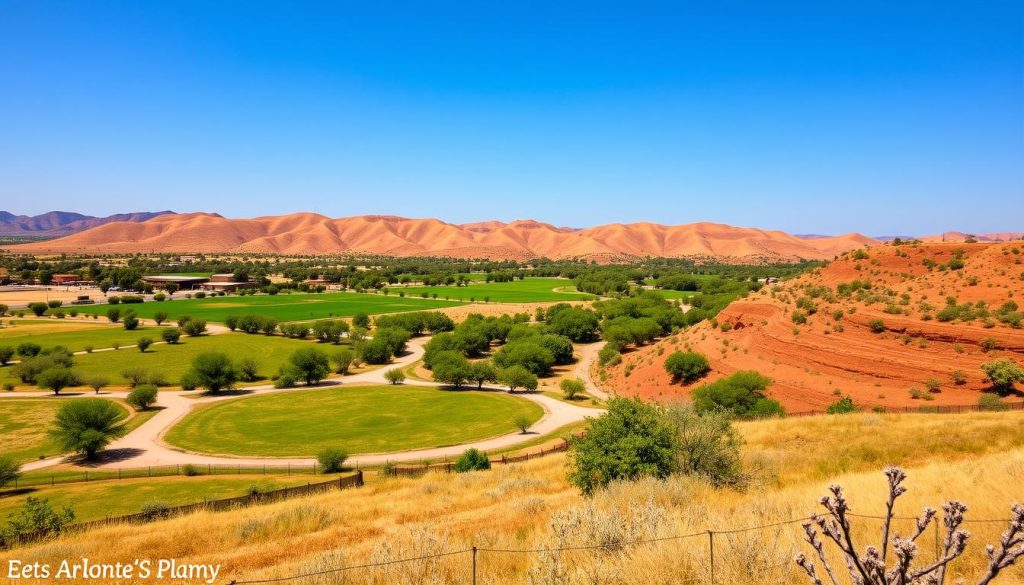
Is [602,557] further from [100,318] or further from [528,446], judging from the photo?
[100,318]

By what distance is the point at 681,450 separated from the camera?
53.8 feet

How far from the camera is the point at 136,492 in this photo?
1178 inches

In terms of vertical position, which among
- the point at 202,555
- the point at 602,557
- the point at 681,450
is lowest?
the point at 202,555

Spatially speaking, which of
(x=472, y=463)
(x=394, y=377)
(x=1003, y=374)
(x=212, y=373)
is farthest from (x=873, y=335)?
(x=212, y=373)

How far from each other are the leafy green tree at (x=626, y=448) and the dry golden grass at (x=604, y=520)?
1047 mm

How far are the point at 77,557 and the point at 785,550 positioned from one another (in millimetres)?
15613

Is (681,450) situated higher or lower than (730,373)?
higher

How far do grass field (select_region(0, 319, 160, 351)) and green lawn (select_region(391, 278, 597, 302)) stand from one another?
216ft

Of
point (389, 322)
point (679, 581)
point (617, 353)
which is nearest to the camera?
point (679, 581)

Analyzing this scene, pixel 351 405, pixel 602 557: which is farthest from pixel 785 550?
pixel 351 405

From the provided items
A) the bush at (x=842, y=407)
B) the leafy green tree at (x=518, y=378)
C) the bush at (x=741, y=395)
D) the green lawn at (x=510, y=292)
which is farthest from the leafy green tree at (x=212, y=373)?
the green lawn at (x=510, y=292)

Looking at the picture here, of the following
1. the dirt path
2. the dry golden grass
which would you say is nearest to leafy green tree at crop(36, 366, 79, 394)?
the dirt path

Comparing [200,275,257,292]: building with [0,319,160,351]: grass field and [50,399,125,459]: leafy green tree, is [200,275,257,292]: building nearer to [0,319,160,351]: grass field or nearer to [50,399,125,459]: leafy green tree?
[0,319,160,351]: grass field

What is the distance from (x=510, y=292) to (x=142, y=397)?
332 feet
